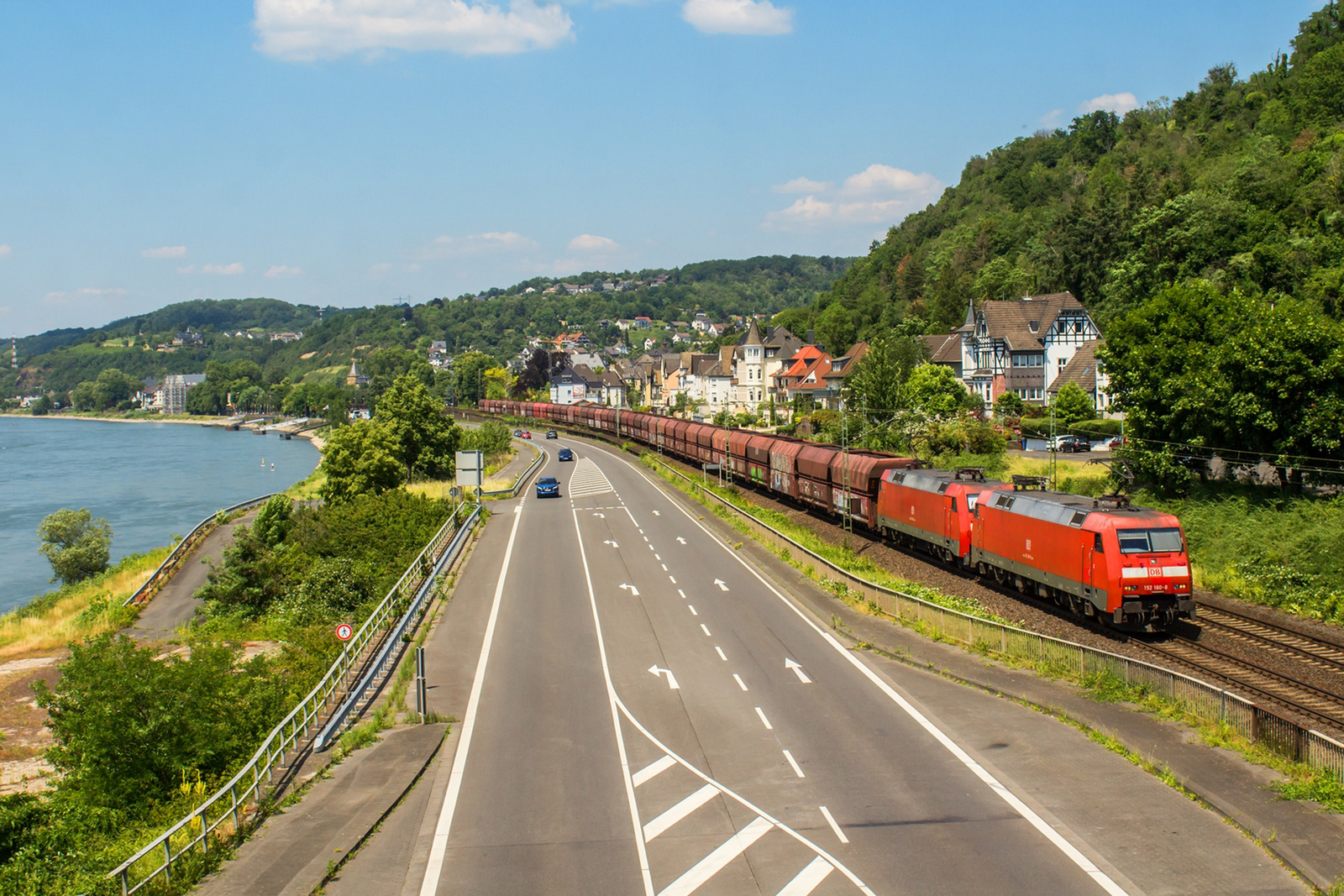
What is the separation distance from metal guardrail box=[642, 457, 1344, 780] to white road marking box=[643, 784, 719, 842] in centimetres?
955

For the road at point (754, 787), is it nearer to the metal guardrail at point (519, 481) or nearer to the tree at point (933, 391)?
the metal guardrail at point (519, 481)

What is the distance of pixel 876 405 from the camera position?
81.7m

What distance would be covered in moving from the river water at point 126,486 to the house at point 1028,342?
79.6 meters

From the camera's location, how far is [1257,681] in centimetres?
2375

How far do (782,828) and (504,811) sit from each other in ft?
15.3

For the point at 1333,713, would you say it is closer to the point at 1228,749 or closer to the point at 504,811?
the point at 1228,749

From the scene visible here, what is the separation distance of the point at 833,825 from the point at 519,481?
60.7 meters

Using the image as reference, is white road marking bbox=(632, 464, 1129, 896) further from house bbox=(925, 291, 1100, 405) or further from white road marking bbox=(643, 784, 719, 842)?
house bbox=(925, 291, 1100, 405)

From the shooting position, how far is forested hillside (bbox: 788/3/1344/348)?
81250 millimetres

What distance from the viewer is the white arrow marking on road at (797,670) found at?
944 inches

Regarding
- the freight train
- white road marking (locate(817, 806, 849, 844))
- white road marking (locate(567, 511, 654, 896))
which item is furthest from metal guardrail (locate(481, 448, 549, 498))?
white road marking (locate(817, 806, 849, 844))

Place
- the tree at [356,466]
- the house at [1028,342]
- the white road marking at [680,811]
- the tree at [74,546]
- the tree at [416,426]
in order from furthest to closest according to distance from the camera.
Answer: the house at [1028,342], the tree at [416,426], the tree at [356,466], the tree at [74,546], the white road marking at [680,811]

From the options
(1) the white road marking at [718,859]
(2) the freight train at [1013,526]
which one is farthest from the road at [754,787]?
(2) the freight train at [1013,526]

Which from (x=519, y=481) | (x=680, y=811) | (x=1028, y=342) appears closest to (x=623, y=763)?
(x=680, y=811)
